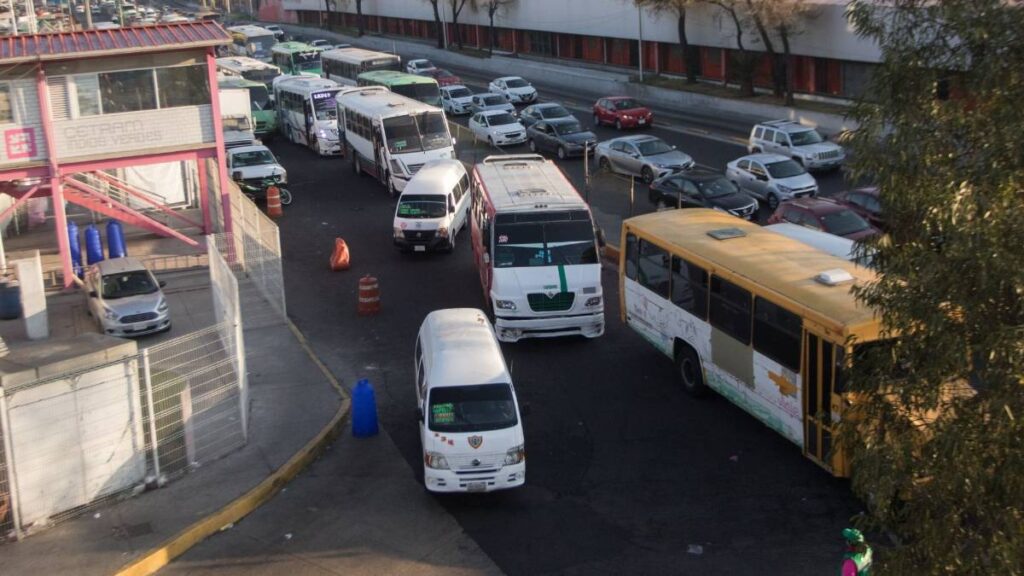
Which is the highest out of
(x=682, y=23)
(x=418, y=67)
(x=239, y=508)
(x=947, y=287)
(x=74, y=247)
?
(x=682, y=23)

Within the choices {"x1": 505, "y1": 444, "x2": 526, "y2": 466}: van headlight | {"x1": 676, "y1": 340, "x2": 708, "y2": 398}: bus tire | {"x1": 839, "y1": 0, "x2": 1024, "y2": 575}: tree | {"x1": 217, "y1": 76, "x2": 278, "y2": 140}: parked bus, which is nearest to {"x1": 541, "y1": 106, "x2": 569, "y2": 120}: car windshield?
{"x1": 217, "y1": 76, "x2": 278, "y2": 140}: parked bus

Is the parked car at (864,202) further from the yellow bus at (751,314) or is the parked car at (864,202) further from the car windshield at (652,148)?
the car windshield at (652,148)

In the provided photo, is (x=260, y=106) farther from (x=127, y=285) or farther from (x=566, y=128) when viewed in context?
(x=127, y=285)

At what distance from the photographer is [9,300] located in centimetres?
2391

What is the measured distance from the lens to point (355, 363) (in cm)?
2023

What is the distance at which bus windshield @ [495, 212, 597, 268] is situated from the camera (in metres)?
20.5

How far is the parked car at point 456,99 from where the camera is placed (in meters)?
51.5

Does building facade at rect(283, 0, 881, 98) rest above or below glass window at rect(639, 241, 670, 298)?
above

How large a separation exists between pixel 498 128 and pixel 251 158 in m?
10.1

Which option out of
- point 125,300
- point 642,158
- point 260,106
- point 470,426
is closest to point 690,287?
point 470,426

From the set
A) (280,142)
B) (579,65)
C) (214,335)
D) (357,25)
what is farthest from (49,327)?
(357,25)

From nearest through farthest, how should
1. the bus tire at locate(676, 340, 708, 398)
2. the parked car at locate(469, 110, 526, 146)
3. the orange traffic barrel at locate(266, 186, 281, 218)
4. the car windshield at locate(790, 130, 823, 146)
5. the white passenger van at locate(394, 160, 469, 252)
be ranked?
the bus tire at locate(676, 340, 708, 398) → the white passenger van at locate(394, 160, 469, 252) → the orange traffic barrel at locate(266, 186, 281, 218) → the car windshield at locate(790, 130, 823, 146) → the parked car at locate(469, 110, 526, 146)

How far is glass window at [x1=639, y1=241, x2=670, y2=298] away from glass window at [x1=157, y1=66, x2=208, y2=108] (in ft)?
40.9

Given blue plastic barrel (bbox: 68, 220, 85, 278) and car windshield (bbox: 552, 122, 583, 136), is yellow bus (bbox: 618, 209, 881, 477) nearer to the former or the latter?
blue plastic barrel (bbox: 68, 220, 85, 278)
